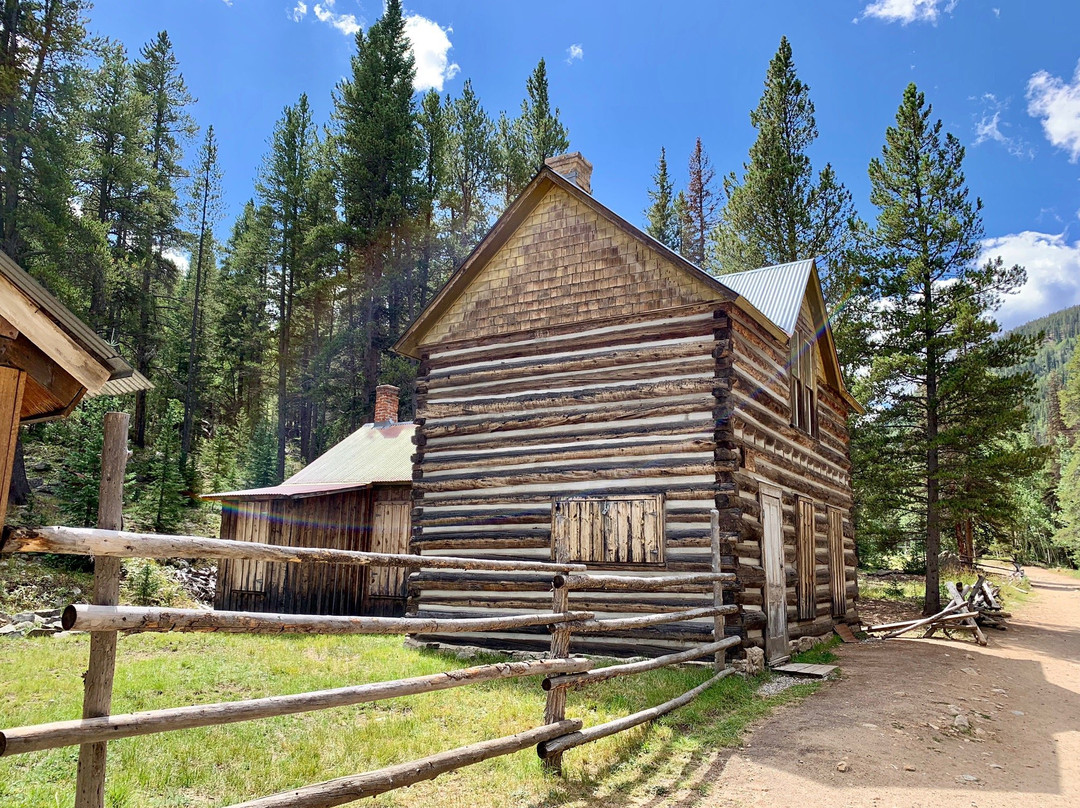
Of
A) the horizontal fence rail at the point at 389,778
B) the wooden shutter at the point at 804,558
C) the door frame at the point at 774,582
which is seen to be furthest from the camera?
the wooden shutter at the point at 804,558

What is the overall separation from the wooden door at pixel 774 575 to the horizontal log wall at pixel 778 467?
28 centimetres

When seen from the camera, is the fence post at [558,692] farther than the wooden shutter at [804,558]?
No

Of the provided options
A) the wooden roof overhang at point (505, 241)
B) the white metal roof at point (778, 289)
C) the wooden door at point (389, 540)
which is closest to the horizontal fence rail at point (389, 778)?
the wooden roof overhang at point (505, 241)

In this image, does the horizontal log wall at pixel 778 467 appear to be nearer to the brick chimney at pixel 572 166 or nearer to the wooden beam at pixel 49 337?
the brick chimney at pixel 572 166

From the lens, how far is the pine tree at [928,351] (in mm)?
22469

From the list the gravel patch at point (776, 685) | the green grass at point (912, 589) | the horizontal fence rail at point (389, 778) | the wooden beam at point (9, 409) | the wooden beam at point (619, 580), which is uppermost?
the wooden beam at point (9, 409)

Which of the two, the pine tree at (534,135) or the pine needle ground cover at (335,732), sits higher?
the pine tree at (534,135)

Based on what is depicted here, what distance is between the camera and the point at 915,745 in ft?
24.3

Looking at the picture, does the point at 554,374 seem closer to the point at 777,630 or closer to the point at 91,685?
the point at 777,630

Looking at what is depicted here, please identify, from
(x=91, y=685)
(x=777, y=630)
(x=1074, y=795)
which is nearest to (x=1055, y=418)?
(x=777, y=630)

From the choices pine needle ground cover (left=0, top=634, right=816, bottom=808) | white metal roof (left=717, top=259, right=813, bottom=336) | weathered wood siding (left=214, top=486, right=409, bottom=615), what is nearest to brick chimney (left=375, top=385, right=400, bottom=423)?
weathered wood siding (left=214, top=486, right=409, bottom=615)

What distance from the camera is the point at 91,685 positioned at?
3.36m

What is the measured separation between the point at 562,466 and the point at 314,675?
540 cm

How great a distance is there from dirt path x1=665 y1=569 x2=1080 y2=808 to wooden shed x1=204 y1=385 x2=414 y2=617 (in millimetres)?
10767
